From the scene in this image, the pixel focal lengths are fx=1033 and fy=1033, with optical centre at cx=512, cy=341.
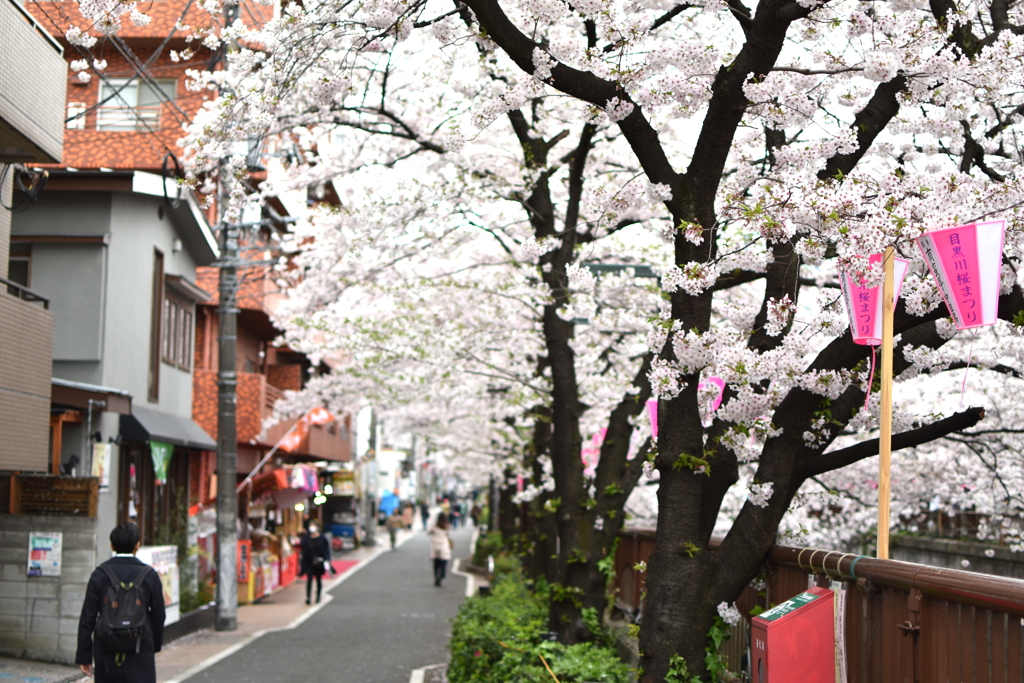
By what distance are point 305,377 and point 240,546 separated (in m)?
16.2

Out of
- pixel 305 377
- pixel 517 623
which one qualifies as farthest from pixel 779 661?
pixel 305 377

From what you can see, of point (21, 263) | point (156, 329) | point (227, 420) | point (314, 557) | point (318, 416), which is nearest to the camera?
point (21, 263)

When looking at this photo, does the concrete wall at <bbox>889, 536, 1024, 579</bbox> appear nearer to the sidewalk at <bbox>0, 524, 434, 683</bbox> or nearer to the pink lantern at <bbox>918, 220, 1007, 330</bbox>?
the sidewalk at <bbox>0, 524, 434, 683</bbox>

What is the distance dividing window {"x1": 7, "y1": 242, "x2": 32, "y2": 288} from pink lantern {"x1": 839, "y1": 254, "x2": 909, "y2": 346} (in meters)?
14.3

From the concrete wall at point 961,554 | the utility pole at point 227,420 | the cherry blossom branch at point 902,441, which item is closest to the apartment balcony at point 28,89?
the utility pole at point 227,420

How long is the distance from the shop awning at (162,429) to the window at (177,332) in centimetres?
122

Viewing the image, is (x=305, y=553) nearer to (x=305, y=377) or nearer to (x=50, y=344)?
(x=50, y=344)

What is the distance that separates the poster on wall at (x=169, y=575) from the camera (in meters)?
15.7

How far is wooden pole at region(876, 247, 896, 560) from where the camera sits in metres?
5.50

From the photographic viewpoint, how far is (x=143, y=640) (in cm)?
752

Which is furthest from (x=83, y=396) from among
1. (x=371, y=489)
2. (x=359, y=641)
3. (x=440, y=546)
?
(x=371, y=489)

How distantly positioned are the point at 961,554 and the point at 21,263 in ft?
69.6

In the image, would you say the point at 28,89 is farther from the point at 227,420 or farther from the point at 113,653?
the point at 227,420

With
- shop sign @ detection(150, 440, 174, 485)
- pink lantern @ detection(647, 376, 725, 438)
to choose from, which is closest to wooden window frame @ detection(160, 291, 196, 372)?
shop sign @ detection(150, 440, 174, 485)
